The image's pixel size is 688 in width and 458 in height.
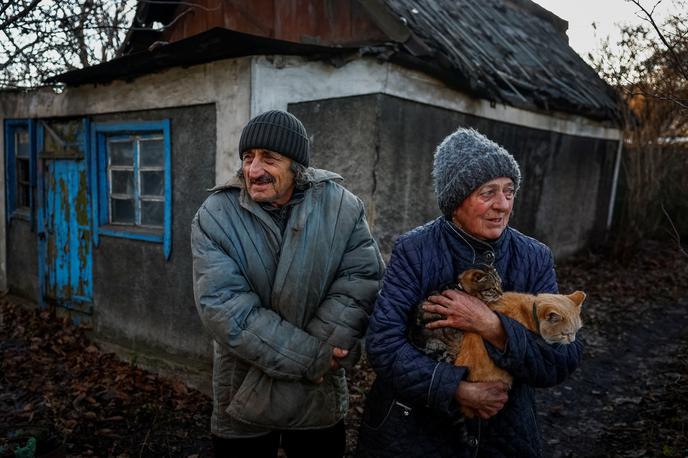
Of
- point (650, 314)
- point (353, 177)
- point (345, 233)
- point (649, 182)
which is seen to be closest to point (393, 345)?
point (345, 233)

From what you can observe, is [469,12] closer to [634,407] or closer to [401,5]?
A: [401,5]

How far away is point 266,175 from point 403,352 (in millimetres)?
976

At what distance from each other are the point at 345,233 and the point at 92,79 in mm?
4693

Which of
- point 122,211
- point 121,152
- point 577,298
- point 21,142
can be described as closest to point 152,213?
point 122,211

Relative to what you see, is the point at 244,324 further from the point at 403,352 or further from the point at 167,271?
the point at 167,271

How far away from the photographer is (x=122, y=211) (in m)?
5.93

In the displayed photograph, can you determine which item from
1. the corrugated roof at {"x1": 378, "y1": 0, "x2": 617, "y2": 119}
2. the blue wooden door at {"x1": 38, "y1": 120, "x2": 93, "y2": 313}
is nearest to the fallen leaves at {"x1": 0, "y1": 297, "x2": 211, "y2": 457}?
the blue wooden door at {"x1": 38, "y1": 120, "x2": 93, "y2": 313}

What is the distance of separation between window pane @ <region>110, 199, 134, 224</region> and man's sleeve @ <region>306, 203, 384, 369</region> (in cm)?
436

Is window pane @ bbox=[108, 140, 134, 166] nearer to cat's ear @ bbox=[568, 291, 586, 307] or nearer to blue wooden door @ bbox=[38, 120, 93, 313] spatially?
blue wooden door @ bbox=[38, 120, 93, 313]

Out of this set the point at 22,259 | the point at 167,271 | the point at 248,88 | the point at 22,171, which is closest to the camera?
the point at 248,88

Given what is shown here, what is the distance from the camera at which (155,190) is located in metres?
5.44

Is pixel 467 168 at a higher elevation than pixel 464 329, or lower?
higher

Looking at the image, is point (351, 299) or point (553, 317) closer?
point (553, 317)

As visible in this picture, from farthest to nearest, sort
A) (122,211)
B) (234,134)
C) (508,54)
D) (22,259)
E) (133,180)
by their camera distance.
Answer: (508,54)
(22,259)
(122,211)
(133,180)
(234,134)
